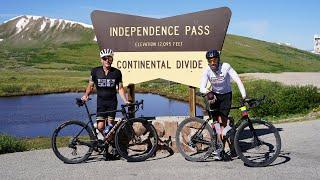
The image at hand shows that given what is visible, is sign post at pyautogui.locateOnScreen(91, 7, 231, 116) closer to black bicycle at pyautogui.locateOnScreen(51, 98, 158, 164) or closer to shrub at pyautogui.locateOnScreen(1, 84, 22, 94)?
black bicycle at pyautogui.locateOnScreen(51, 98, 158, 164)

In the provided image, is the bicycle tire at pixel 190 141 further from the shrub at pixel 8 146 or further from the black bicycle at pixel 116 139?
the shrub at pixel 8 146

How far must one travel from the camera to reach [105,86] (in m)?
8.76

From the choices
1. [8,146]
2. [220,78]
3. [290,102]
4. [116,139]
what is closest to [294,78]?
[290,102]

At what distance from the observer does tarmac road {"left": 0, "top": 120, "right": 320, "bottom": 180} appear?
7.65 m

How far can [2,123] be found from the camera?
26.8 metres

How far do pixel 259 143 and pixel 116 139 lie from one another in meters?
2.55

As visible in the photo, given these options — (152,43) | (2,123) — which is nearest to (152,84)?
(2,123)

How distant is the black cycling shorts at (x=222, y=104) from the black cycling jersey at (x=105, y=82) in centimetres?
184

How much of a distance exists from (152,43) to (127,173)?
351 cm

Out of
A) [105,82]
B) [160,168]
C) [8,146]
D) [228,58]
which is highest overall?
[228,58]

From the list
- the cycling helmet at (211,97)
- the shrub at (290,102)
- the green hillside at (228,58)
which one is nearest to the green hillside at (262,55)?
the green hillside at (228,58)

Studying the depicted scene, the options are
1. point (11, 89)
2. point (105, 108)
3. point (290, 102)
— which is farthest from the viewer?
point (11, 89)

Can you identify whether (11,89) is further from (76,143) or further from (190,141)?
(190,141)

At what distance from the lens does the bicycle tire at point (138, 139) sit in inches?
354
